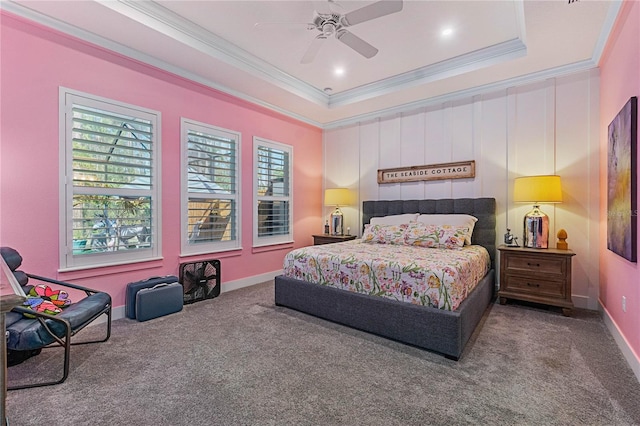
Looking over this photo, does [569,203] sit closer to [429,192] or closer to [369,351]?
[429,192]

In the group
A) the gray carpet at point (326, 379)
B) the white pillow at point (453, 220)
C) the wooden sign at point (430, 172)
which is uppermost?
the wooden sign at point (430, 172)

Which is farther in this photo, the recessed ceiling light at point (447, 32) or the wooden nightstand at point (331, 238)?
the wooden nightstand at point (331, 238)

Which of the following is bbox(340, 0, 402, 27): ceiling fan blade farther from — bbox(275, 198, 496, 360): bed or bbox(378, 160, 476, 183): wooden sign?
bbox(378, 160, 476, 183): wooden sign

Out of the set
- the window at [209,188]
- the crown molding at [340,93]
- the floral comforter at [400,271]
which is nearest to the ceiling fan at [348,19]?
the crown molding at [340,93]

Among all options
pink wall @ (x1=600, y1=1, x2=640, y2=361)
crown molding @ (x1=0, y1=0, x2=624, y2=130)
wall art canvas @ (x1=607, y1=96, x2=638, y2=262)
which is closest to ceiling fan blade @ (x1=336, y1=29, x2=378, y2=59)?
crown molding @ (x1=0, y1=0, x2=624, y2=130)

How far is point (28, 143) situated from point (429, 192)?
474 centimetres

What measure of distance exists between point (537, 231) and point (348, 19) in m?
3.12

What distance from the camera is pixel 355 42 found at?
2809 mm

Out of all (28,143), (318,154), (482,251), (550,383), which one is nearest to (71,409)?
(28,143)

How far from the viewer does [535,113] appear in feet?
12.4

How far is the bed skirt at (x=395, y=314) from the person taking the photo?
230 cm

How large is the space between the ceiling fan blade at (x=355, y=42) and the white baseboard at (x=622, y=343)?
3.19 meters

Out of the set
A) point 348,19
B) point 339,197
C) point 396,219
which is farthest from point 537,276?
point 348,19

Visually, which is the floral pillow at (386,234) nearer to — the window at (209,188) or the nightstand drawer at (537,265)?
the nightstand drawer at (537,265)
